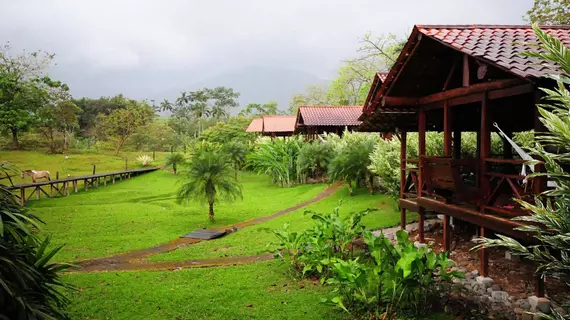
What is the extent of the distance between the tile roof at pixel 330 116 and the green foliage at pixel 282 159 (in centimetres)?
355

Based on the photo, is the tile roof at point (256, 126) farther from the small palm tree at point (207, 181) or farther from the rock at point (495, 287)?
the rock at point (495, 287)

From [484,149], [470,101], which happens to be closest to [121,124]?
[470,101]

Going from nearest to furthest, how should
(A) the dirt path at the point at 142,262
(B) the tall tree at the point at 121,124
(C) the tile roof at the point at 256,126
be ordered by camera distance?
(A) the dirt path at the point at 142,262, (B) the tall tree at the point at 121,124, (C) the tile roof at the point at 256,126

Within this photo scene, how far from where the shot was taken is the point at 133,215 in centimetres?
1423

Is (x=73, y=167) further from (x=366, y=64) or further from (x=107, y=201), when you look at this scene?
(x=366, y=64)

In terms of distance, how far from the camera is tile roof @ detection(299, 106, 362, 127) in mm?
25527

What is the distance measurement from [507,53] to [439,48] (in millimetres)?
1674

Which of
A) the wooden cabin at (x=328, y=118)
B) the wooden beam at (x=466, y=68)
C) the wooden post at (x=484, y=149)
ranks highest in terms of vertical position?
the wooden cabin at (x=328, y=118)

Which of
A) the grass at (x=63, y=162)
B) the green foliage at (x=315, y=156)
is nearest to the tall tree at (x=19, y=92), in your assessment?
the grass at (x=63, y=162)

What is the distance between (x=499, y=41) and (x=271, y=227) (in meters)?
8.15

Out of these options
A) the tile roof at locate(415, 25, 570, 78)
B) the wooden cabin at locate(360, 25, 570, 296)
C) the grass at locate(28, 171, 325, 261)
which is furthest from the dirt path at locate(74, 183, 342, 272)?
the tile roof at locate(415, 25, 570, 78)

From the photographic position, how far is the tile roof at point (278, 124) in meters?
36.2

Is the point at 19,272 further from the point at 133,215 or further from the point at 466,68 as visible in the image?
the point at 133,215

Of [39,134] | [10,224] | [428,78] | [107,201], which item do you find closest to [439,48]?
[428,78]
